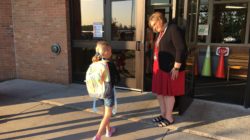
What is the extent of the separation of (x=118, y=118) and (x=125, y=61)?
1.72m

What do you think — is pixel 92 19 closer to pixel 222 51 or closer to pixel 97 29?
pixel 97 29

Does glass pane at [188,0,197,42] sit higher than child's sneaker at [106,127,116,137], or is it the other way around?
glass pane at [188,0,197,42]

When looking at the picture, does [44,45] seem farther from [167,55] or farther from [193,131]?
[193,131]

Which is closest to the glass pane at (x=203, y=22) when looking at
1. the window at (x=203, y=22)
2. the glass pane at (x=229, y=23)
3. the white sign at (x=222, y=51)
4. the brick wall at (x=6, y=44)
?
the window at (x=203, y=22)

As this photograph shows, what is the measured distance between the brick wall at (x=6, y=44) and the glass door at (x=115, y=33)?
74.5 inches

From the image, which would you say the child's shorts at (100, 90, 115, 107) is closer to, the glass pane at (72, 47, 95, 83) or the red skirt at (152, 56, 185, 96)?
the red skirt at (152, 56, 185, 96)

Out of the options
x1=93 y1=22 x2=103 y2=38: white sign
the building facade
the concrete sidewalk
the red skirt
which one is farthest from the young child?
x1=93 y1=22 x2=103 y2=38: white sign

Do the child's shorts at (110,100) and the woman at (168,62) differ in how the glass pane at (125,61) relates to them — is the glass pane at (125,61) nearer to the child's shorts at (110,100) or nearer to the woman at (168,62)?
the woman at (168,62)

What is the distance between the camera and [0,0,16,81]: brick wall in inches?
263

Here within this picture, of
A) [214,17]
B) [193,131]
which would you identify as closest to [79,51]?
[193,131]

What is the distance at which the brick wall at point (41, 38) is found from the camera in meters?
6.05

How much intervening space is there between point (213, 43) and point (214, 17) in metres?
0.76

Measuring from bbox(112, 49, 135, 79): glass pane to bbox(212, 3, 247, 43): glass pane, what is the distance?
321cm

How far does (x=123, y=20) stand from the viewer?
216 inches
